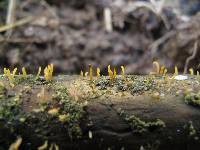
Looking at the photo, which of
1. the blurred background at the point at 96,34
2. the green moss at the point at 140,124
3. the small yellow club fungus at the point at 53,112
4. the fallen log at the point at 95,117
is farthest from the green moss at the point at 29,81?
the blurred background at the point at 96,34

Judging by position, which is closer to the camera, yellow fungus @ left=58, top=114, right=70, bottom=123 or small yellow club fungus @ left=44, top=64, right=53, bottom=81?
yellow fungus @ left=58, top=114, right=70, bottom=123

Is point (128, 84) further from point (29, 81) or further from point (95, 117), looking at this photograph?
point (29, 81)

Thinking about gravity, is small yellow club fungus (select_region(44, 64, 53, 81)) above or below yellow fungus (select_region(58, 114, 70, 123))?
above

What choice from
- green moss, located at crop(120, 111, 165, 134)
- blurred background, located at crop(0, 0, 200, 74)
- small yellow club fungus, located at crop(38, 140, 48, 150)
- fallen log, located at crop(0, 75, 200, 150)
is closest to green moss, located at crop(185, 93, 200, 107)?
fallen log, located at crop(0, 75, 200, 150)

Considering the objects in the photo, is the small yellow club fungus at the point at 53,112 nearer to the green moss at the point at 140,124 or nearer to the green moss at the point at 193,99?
the green moss at the point at 140,124

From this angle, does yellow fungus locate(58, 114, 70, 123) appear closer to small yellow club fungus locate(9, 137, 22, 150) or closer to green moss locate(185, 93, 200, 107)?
small yellow club fungus locate(9, 137, 22, 150)

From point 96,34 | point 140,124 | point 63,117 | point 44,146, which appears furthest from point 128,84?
point 96,34

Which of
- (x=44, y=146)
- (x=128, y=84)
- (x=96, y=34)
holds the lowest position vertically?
(x=44, y=146)
